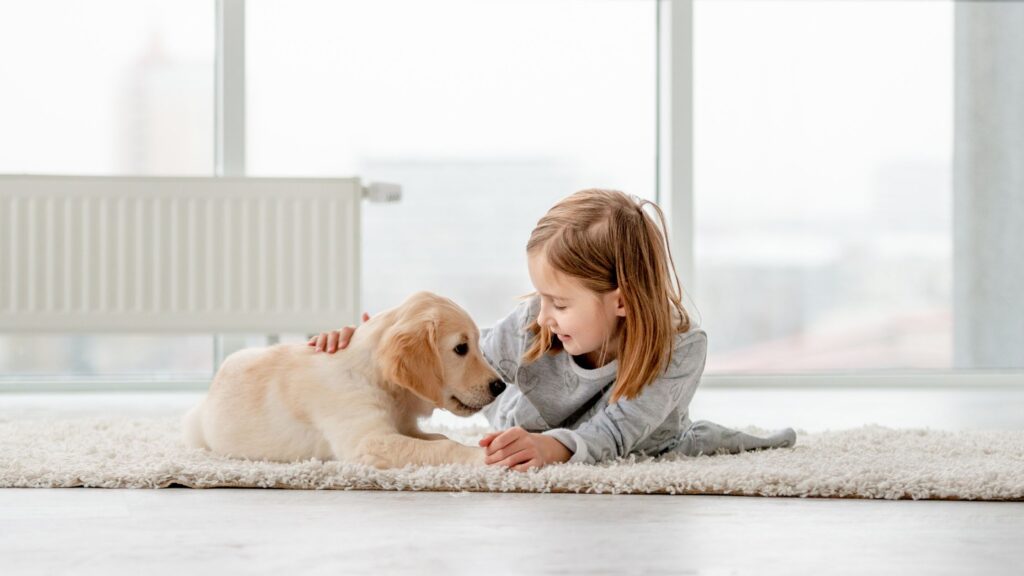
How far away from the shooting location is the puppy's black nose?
6.34 feet

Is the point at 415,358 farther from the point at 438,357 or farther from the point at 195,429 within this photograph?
the point at 195,429

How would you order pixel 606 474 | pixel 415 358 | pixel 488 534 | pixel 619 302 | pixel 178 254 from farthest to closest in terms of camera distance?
1. pixel 178 254
2. pixel 619 302
3. pixel 415 358
4. pixel 606 474
5. pixel 488 534

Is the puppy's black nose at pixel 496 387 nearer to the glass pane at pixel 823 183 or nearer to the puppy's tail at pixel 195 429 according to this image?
the puppy's tail at pixel 195 429

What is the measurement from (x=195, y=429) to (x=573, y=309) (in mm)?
769

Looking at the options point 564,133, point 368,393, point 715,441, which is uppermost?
point 564,133

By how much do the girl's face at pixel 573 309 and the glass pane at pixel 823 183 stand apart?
253 cm

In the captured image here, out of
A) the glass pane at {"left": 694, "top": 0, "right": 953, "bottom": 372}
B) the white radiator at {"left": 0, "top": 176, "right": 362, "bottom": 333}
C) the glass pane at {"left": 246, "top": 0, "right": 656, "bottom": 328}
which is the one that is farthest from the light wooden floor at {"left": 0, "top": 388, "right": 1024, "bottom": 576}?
the glass pane at {"left": 694, "top": 0, "right": 953, "bottom": 372}

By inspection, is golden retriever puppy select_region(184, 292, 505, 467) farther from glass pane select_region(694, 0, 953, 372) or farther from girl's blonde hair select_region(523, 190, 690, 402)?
glass pane select_region(694, 0, 953, 372)

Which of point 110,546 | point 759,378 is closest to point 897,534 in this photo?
point 110,546

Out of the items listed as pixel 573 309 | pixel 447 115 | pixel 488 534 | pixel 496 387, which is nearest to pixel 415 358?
pixel 496 387

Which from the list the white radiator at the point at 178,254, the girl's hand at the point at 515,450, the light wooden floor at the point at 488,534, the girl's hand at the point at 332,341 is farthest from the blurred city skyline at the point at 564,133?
the light wooden floor at the point at 488,534

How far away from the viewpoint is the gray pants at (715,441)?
213 centimetres

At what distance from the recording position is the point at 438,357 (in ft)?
6.23

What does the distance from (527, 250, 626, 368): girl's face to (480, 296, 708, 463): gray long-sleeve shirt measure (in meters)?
0.09
